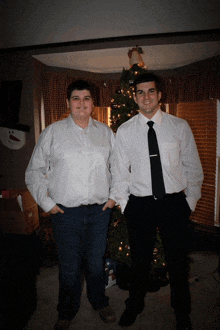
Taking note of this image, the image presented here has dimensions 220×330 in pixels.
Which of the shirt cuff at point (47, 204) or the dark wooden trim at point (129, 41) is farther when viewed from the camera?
the dark wooden trim at point (129, 41)

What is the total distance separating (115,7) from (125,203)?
222cm

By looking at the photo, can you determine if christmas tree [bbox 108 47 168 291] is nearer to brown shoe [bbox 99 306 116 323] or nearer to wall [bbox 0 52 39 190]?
brown shoe [bbox 99 306 116 323]

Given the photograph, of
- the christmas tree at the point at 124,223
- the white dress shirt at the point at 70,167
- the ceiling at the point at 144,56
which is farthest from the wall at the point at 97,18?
the white dress shirt at the point at 70,167

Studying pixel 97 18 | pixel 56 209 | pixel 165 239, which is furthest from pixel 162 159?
pixel 97 18

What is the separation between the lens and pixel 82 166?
5.07 feet

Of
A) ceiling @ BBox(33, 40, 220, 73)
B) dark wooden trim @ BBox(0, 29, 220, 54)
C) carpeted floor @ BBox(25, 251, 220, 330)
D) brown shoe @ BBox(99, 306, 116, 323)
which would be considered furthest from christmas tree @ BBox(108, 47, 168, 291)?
ceiling @ BBox(33, 40, 220, 73)

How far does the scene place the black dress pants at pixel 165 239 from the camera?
1.50 m

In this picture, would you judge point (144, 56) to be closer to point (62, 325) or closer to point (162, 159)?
point (162, 159)

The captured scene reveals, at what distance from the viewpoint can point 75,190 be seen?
153 cm

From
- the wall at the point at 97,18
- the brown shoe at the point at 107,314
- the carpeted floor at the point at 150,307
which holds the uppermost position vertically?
the wall at the point at 97,18

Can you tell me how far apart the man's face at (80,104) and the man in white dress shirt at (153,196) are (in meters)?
0.31

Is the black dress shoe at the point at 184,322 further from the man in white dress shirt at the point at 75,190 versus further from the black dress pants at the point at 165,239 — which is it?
the man in white dress shirt at the point at 75,190

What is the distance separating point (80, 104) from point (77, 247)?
3.49 ft

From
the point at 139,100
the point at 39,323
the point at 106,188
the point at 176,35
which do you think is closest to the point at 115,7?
the point at 176,35
